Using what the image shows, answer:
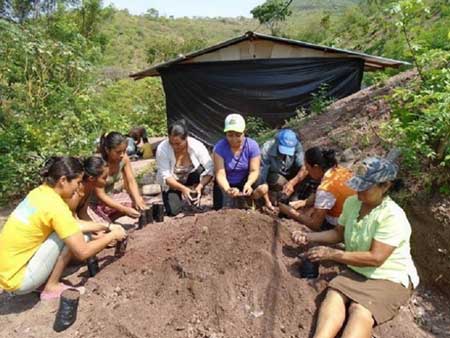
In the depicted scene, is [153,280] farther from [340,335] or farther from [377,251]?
[377,251]

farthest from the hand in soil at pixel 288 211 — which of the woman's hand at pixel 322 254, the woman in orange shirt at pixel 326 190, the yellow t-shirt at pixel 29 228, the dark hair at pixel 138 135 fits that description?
the dark hair at pixel 138 135

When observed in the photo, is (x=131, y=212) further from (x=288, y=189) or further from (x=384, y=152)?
(x=384, y=152)

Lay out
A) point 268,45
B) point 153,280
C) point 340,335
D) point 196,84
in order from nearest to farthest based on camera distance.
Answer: point 340,335
point 153,280
point 268,45
point 196,84

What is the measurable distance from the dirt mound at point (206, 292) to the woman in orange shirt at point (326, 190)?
267 mm

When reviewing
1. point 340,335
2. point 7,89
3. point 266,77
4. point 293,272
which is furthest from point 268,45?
point 340,335

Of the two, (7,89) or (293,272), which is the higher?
(7,89)

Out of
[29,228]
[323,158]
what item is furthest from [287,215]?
[29,228]

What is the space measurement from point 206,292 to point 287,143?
77.8 inches

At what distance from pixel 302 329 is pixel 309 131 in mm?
5177

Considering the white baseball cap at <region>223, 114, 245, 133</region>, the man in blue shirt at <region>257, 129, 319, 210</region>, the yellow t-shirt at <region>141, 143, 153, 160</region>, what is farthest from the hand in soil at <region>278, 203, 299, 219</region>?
the yellow t-shirt at <region>141, 143, 153, 160</region>

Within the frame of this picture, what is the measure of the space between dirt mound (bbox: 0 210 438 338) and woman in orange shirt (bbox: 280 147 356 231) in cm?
27

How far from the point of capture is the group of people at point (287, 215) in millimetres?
2574

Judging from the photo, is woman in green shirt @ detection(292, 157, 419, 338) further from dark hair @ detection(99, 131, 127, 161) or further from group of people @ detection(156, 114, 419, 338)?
dark hair @ detection(99, 131, 127, 161)

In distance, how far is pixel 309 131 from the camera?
295 inches
